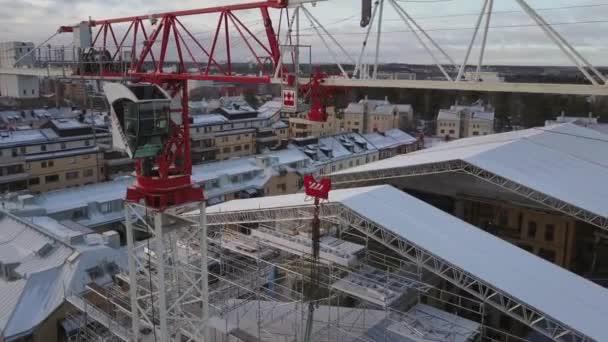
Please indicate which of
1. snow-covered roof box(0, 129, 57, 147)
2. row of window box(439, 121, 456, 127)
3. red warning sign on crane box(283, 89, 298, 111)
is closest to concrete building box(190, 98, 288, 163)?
snow-covered roof box(0, 129, 57, 147)

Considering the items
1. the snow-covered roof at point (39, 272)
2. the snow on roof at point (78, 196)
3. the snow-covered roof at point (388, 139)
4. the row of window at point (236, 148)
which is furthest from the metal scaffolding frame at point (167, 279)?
the snow-covered roof at point (388, 139)

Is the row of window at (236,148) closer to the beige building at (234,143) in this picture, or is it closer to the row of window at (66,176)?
the beige building at (234,143)

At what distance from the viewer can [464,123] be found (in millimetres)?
27344

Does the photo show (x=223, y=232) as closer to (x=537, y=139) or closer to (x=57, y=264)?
(x=57, y=264)

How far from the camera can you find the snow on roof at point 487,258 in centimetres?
590

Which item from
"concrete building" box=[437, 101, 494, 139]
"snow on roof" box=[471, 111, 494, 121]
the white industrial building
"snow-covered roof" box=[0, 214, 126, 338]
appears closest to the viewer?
"snow-covered roof" box=[0, 214, 126, 338]

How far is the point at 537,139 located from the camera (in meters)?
12.3

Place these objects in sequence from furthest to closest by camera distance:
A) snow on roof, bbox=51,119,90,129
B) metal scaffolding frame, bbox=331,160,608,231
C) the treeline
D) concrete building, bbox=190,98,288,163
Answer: the treeline < concrete building, bbox=190,98,288,163 < snow on roof, bbox=51,119,90,129 < metal scaffolding frame, bbox=331,160,608,231

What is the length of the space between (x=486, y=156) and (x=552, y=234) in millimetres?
2270

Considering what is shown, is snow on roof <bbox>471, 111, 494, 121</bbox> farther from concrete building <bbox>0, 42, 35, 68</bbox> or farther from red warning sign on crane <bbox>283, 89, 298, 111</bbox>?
red warning sign on crane <bbox>283, 89, 298, 111</bbox>

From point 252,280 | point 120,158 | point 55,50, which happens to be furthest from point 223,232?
point 120,158

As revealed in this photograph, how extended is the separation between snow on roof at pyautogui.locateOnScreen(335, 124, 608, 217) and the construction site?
0.08 meters

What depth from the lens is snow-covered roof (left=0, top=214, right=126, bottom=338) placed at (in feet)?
23.7

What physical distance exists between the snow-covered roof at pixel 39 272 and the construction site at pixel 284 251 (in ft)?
0.10
